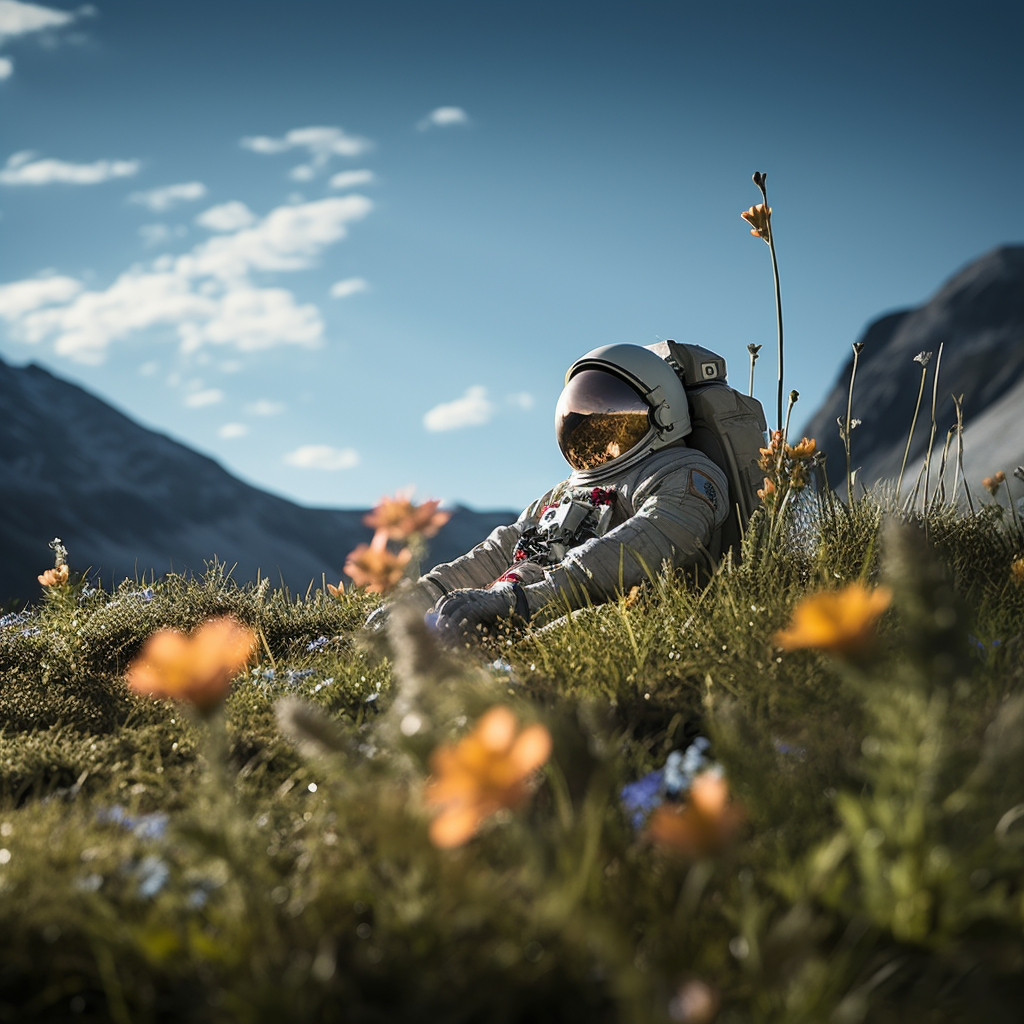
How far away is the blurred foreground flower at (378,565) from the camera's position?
6.82 ft

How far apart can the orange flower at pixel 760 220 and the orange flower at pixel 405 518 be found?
2.71 meters

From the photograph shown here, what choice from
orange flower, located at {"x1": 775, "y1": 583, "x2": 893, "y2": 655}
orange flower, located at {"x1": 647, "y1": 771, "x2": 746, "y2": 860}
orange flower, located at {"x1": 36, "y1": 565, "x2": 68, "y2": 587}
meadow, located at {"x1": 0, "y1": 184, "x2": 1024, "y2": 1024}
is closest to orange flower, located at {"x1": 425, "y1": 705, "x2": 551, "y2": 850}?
meadow, located at {"x1": 0, "y1": 184, "x2": 1024, "y2": 1024}

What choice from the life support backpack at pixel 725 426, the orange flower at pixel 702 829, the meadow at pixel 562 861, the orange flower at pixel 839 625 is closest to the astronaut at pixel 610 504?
the life support backpack at pixel 725 426

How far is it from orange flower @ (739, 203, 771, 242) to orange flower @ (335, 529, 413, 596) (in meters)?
2.82

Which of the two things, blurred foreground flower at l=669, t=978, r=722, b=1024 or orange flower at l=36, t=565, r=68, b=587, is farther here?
orange flower at l=36, t=565, r=68, b=587

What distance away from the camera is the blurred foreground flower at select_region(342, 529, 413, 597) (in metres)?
2.08

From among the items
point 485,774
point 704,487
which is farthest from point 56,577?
point 485,774

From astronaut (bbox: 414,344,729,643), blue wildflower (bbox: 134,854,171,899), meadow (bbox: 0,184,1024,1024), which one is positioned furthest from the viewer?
astronaut (bbox: 414,344,729,643)

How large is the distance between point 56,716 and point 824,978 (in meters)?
3.96

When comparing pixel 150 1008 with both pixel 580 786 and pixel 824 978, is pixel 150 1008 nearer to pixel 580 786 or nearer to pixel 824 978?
pixel 580 786

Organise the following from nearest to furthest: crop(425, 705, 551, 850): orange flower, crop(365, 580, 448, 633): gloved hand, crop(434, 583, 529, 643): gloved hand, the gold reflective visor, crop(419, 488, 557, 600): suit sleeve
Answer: crop(425, 705, 551, 850): orange flower < crop(434, 583, 529, 643): gloved hand < crop(365, 580, 448, 633): gloved hand < the gold reflective visor < crop(419, 488, 557, 600): suit sleeve

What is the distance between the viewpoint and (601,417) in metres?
5.23

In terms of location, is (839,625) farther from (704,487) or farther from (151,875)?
(704,487)

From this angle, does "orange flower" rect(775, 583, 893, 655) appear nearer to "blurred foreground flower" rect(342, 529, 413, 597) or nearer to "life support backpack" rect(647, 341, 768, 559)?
"blurred foreground flower" rect(342, 529, 413, 597)
